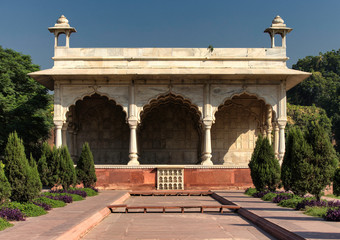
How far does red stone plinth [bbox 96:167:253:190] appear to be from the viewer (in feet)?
63.1

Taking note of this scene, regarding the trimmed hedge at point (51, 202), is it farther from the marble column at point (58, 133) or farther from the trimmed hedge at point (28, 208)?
the marble column at point (58, 133)

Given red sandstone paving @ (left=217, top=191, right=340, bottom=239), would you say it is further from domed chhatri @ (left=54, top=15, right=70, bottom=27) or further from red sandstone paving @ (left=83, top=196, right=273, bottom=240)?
domed chhatri @ (left=54, top=15, right=70, bottom=27)

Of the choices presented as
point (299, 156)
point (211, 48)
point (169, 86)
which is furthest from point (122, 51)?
point (299, 156)

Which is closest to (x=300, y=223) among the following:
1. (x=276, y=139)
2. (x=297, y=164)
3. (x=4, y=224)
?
(x=297, y=164)

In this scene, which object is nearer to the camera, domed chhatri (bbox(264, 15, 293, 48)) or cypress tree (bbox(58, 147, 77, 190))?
cypress tree (bbox(58, 147, 77, 190))

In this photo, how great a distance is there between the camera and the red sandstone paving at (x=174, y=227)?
25.5 ft

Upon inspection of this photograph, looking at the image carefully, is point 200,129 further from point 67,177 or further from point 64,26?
point 67,177

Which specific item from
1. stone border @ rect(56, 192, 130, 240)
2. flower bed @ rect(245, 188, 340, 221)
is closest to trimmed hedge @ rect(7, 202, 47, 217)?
stone border @ rect(56, 192, 130, 240)

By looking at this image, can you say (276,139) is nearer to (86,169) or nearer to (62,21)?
(86,169)

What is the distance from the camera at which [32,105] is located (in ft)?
82.0

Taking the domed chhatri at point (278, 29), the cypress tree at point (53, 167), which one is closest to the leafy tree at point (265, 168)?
the cypress tree at point (53, 167)

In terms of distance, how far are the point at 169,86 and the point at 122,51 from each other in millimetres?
2612

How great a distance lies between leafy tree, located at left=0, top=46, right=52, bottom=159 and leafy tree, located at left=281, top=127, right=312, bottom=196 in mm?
15259

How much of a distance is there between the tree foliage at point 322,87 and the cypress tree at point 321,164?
3245 centimetres
